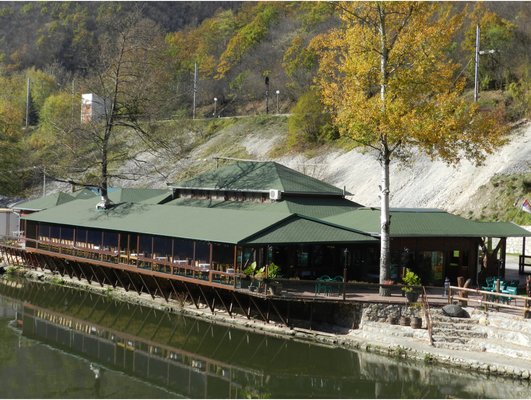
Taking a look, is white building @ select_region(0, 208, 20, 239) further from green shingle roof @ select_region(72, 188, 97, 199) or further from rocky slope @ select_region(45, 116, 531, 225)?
rocky slope @ select_region(45, 116, 531, 225)

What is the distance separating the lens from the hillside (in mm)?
47906

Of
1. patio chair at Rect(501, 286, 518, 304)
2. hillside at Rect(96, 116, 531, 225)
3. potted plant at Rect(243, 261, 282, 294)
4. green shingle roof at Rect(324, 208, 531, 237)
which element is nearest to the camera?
patio chair at Rect(501, 286, 518, 304)

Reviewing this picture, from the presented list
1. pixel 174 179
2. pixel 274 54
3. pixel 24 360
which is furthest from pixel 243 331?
pixel 274 54

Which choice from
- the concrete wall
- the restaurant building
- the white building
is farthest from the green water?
the white building

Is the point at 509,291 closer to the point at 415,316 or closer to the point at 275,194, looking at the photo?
the point at 415,316

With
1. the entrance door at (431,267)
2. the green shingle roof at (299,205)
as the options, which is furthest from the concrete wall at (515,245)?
the entrance door at (431,267)

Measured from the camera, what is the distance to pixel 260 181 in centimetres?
3772

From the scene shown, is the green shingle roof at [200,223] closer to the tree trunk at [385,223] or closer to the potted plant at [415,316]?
the tree trunk at [385,223]

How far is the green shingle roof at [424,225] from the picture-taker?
30.5 m

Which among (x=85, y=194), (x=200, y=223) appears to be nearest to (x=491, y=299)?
(x=200, y=223)

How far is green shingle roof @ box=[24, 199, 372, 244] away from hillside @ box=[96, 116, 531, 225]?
454cm

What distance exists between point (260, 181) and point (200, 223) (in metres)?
6.35

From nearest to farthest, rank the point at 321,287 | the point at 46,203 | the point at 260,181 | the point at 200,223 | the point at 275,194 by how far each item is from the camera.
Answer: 1. the point at 321,287
2. the point at 200,223
3. the point at 275,194
4. the point at 260,181
5. the point at 46,203

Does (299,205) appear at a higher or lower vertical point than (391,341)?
higher
